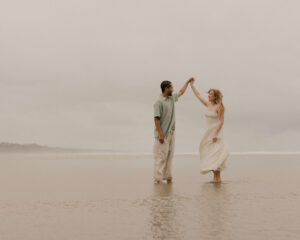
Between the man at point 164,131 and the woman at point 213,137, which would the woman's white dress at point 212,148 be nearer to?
Answer: the woman at point 213,137

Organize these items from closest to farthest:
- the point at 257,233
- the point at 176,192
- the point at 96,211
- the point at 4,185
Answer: the point at 257,233 → the point at 96,211 → the point at 176,192 → the point at 4,185

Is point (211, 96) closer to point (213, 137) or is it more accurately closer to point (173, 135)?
point (213, 137)

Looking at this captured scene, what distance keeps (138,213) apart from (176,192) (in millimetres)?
2089

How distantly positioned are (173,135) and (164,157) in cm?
55

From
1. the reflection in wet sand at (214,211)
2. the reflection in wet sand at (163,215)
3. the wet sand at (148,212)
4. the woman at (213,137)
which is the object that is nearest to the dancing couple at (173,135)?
the woman at (213,137)

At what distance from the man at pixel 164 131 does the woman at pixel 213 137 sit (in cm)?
69

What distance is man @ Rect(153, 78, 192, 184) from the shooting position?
8.83 meters

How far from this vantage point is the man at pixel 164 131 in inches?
348

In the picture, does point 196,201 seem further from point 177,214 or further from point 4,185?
point 4,185

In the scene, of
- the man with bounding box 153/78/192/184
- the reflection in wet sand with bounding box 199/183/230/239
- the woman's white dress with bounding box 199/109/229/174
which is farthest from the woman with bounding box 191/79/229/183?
the reflection in wet sand with bounding box 199/183/230/239

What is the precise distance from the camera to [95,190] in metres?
7.22

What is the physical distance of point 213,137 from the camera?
30.1 feet

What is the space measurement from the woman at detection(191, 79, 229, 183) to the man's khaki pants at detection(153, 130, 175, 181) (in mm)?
763

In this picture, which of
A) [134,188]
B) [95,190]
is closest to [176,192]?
[134,188]
